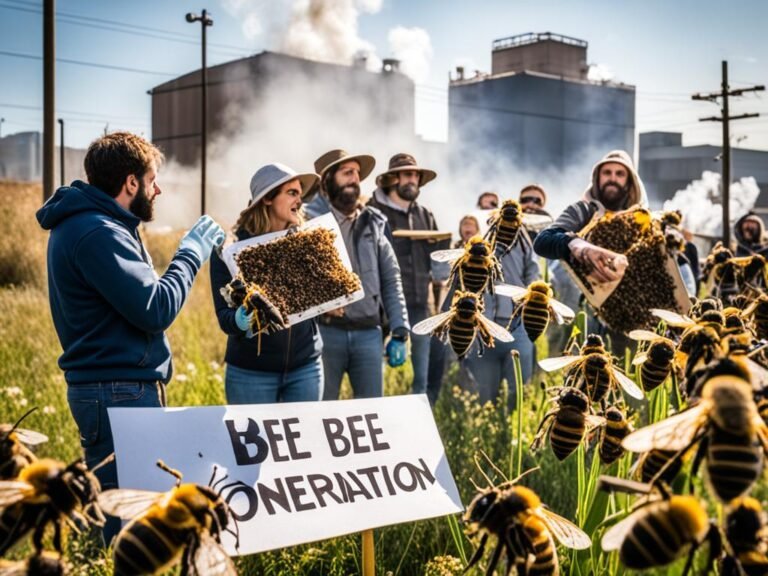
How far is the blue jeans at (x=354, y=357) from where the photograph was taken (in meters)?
5.96

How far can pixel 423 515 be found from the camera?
325 centimetres

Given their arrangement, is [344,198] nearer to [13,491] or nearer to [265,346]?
[265,346]

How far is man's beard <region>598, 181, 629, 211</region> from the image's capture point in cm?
592

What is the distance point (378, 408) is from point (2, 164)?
56.8 meters

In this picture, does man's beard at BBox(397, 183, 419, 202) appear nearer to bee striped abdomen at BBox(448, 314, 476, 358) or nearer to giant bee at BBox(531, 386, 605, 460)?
bee striped abdomen at BBox(448, 314, 476, 358)

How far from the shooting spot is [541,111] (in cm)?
5453

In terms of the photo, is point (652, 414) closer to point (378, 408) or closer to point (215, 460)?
point (378, 408)

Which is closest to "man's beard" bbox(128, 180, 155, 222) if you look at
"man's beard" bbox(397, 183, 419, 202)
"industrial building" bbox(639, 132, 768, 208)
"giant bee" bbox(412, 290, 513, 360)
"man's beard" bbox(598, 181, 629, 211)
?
"giant bee" bbox(412, 290, 513, 360)

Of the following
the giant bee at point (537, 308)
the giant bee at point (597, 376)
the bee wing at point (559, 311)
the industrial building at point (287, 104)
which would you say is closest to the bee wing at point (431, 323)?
the giant bee at point (537, 308)

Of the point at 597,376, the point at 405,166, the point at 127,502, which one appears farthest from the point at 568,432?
the point at 405,166

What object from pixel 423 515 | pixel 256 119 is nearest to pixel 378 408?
pixel 423 515

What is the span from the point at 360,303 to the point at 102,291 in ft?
8.37

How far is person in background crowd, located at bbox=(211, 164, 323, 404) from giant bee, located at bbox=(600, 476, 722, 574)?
332 cm

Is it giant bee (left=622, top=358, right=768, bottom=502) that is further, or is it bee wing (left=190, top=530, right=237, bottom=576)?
bee wing (left=190, top=530, right=237, bottom=576)
